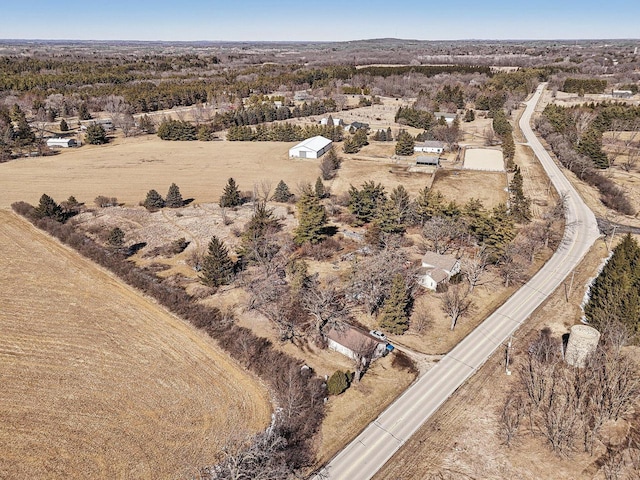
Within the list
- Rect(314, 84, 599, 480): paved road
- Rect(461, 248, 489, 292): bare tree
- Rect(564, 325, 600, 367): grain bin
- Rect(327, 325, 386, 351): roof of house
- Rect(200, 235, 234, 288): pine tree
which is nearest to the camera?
Rect(314, 84, 599, 480): paved road

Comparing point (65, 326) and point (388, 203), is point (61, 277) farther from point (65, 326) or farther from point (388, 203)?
point (388, 203)

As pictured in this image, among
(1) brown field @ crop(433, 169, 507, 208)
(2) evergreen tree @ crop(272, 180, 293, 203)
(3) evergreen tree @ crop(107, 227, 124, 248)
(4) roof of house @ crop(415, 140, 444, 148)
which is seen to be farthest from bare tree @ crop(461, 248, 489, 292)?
(4) roof of house @ crop(415, 140, 444, 148)

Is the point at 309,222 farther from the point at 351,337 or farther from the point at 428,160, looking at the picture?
the point at 428,160

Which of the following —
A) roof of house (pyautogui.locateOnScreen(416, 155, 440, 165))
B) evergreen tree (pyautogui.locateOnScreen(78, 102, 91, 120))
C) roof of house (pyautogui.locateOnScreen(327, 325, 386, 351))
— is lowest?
roof of house (pyautogui.locateOnScreen(327, 325, 386, 351))

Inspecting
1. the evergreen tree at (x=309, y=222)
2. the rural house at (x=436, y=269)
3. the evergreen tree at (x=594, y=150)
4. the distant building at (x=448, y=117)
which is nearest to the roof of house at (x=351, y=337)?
the rural house at (x=436, y=269)

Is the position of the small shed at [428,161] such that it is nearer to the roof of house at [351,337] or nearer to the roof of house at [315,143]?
the roof of house at [315,143]

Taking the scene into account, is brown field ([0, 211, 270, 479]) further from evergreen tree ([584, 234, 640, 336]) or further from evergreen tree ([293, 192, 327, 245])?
evergreen tree ([584, 234, 640, 336])
